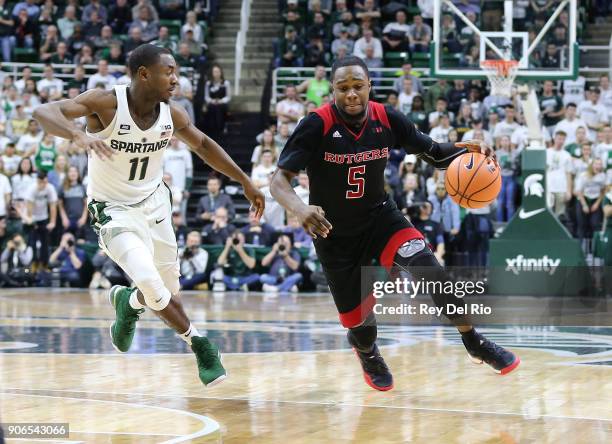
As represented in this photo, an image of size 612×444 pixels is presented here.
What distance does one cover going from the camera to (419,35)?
2034cm

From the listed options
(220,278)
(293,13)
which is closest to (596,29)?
(293,13)

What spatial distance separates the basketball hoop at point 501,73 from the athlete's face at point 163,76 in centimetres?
874

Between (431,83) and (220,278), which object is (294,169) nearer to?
(220,278)

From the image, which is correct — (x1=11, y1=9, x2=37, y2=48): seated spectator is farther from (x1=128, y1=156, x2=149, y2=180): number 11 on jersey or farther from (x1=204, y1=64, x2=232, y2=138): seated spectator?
(x1=128, y1=156, x2=149, y2=180): number 11 on jersey

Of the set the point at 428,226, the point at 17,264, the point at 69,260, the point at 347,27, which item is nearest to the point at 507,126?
the point at 428,226

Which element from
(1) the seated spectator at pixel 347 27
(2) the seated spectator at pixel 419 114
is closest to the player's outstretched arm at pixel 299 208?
(2) the seated spectator at pixel 419 114

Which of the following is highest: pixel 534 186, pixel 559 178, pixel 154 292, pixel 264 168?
pixel 264 168

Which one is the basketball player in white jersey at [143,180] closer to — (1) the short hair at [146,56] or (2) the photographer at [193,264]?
(1) the short hair at [146,56]

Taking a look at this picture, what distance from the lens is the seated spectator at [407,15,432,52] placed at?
20250 millimetres

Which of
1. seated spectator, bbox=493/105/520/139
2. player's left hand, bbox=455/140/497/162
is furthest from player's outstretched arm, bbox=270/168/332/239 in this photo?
seated spectator, bbox=493/105/520/139

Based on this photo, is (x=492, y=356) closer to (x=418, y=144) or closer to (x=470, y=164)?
(x=470, y=164)

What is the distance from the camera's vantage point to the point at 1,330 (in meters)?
11.1

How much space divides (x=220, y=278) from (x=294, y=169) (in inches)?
390

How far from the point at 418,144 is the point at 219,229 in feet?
32.2
